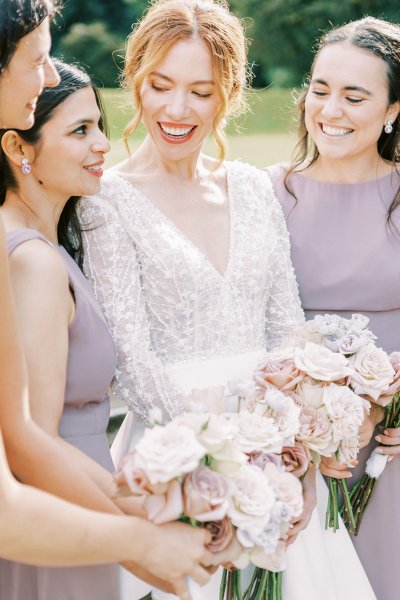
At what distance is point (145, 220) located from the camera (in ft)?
11.1

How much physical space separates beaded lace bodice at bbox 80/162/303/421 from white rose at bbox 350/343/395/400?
0.59 meters

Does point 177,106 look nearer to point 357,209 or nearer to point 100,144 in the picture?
point 100,144

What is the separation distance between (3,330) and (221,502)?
2.11 ft

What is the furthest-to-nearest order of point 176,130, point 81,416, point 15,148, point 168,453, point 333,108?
1. point 333,108
2. point 176,130
3. point 15,148
4. point 81,416
5. point 168,453

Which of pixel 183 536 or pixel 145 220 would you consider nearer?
pixel 183 536

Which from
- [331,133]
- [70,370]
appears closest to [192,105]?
[331,133]

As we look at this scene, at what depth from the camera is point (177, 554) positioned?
2135 millimetres

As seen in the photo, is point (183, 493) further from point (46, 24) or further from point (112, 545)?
point (46, 24)

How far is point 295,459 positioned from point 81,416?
2.08 ft

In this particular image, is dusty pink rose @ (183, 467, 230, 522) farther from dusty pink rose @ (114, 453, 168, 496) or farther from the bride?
the bride

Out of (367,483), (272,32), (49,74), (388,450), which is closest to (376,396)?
(388,450)

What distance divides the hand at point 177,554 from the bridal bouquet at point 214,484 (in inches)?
1.1

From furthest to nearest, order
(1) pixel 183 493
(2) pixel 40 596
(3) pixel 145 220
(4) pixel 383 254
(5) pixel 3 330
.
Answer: (4) pixel 383 254 → (3) pixel 145 220 → (2) pixel 40 596 → (1) pixel 183 493 → (5) pixel 3 330

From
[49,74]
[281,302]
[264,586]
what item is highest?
[49,74]
